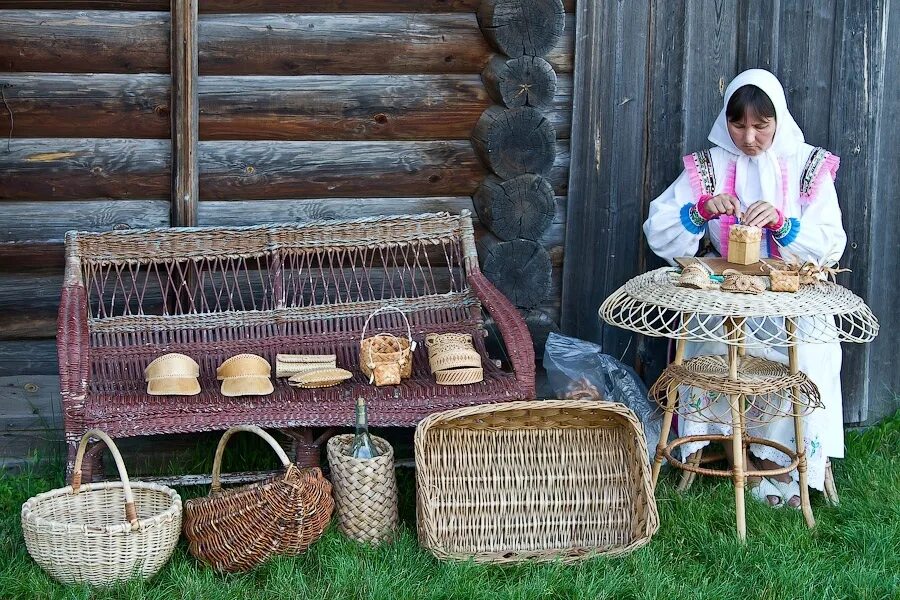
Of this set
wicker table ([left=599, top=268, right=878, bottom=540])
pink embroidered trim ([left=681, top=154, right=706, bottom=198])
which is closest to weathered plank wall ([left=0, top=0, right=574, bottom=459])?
pink embroidered trim ([left=681, top=154, right=706, bottom=198])

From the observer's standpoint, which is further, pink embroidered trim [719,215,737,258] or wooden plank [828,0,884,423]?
wooden plank [828,0,884,423]

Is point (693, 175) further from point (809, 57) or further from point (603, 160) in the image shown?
point (809, 57)

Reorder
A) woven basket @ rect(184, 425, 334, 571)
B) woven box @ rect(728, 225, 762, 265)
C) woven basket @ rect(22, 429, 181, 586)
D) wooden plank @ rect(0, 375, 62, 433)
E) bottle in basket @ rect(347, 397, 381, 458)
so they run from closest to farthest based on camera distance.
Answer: woven basket @ rect(22, 429, 181, 586) → woven basket @ rect(184, 425, 334, 571) → bottle in basket @ rect(347, 397, 381, 458) → woven box @ rect(728, 225, 762, 265) → wooden plank @ rect(0, 375, 62, 433)

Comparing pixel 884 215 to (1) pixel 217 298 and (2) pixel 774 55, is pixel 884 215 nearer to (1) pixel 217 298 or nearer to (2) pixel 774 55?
(2) pixel 774 55

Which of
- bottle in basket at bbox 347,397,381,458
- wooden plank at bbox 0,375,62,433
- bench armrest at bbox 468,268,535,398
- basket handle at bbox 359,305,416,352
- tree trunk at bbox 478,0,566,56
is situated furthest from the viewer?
wooden plank at bbox 0,375,62,433

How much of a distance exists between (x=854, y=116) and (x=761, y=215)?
3.33 feet

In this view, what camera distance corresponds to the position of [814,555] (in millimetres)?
3721

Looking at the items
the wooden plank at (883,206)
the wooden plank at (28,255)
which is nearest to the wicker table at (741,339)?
the wooden plank at (883,206)

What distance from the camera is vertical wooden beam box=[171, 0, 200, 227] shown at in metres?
4.38

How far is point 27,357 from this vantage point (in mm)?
4691

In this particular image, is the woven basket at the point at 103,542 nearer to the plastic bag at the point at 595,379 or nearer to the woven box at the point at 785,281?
the plastic bag at the point at 595,379

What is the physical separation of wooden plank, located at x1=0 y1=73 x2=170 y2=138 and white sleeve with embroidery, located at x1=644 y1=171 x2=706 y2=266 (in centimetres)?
215

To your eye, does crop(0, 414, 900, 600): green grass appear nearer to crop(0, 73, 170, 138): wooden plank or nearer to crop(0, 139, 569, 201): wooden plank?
crop(0, 139, 569, 201): wooden plank

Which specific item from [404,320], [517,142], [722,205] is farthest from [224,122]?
[722,205]
